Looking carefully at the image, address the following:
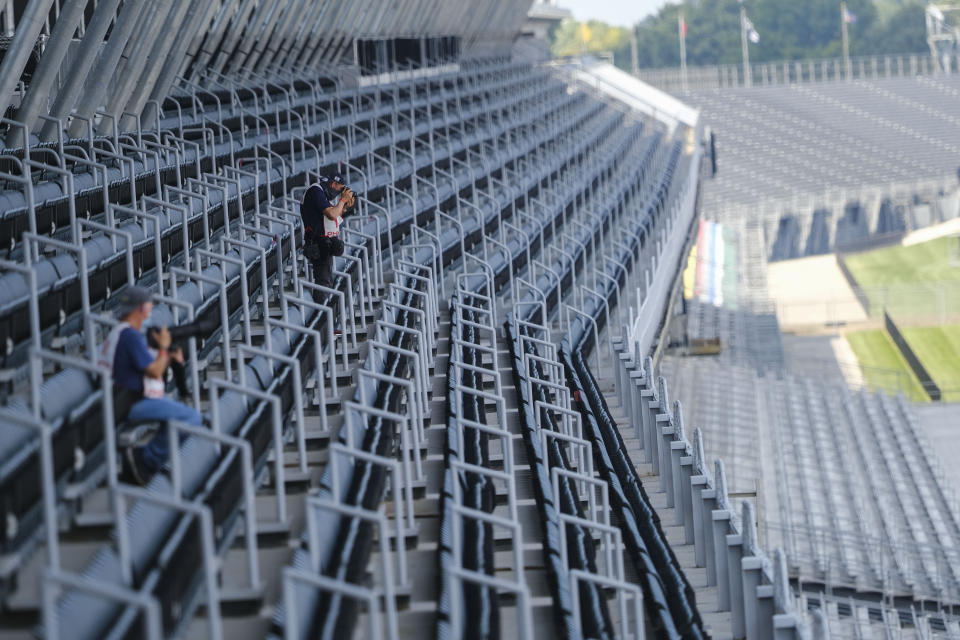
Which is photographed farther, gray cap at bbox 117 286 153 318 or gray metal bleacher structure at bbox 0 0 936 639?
gray cap at bbox 117 286 153 318

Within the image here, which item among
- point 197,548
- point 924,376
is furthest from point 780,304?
point 197,548

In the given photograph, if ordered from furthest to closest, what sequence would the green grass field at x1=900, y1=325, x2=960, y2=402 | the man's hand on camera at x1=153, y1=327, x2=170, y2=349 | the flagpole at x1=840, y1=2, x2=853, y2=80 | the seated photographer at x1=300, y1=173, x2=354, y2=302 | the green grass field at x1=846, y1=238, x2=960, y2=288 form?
the flagpole at x1=840, y1=2, x2=853, y2=80
the green grass field at x1=846, y1=238, x2=960, y2=288
the green grass field at x1=900, y1=325, x2=960, y2=402
the seated photographer at x1=300, y1=173, x2=354, y2=302
the man's hand on camera at x1=153, y1=327, x2=170, y2=349

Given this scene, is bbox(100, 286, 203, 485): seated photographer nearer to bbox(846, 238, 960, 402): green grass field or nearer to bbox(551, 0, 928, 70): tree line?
bbox(846, 238, 960, 402): green grass field

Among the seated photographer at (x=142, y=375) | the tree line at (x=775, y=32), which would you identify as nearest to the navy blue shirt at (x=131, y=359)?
the seated photographer at (x=142, y=375)

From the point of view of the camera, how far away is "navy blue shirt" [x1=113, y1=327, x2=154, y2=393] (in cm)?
398

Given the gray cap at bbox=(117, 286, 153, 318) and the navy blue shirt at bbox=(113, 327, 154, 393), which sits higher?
the gray cap at bbox=(117, 286, 153, 318)

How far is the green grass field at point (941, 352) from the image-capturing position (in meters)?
24.3

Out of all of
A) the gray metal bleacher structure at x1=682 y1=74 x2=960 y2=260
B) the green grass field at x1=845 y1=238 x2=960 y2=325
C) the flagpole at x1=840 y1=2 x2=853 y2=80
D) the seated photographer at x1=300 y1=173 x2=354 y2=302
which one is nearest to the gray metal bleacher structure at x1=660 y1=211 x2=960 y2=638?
the seated photographer at x1=300 y1=173 x2=354 y2=302

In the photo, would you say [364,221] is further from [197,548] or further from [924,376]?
[924,376]

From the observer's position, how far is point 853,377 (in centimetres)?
2172

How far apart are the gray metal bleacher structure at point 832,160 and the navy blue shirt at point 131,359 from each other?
108 ft

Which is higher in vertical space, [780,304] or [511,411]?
[511,411]

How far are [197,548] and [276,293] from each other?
13.5ft

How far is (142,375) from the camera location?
13.1 feet
